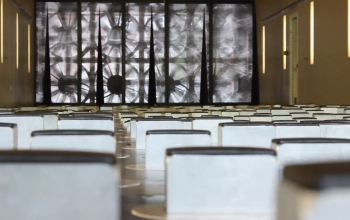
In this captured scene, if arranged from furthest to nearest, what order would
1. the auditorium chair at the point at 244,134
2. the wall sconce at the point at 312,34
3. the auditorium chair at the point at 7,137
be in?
the wall sconce at the point at 312,34 < the auditorium chair at the point at 244,134 < the auditorium chair at the point at 7,137

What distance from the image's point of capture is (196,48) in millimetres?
34031

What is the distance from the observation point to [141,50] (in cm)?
3388

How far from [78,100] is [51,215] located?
32.1 meters

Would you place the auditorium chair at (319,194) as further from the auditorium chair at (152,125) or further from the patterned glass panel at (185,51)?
the patterned glass panel at (185,51)

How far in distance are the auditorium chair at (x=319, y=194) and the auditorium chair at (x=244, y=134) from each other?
12.8 feet

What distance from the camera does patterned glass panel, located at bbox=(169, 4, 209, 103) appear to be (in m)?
33.9

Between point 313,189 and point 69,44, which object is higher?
point 69,44

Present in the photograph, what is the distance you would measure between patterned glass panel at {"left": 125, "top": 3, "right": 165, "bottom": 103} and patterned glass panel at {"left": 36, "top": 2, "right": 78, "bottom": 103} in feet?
8.71

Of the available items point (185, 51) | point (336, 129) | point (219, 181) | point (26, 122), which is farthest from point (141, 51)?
point (219, 181)

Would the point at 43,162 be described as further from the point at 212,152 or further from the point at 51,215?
the point at 212,152

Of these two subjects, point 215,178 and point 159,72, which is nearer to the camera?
point 215,178

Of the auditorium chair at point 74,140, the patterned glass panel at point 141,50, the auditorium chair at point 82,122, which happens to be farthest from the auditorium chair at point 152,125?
the patterned glass panel at point 141,50

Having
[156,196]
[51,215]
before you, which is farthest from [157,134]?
[51,215]

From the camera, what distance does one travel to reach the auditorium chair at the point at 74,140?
11.6ft
